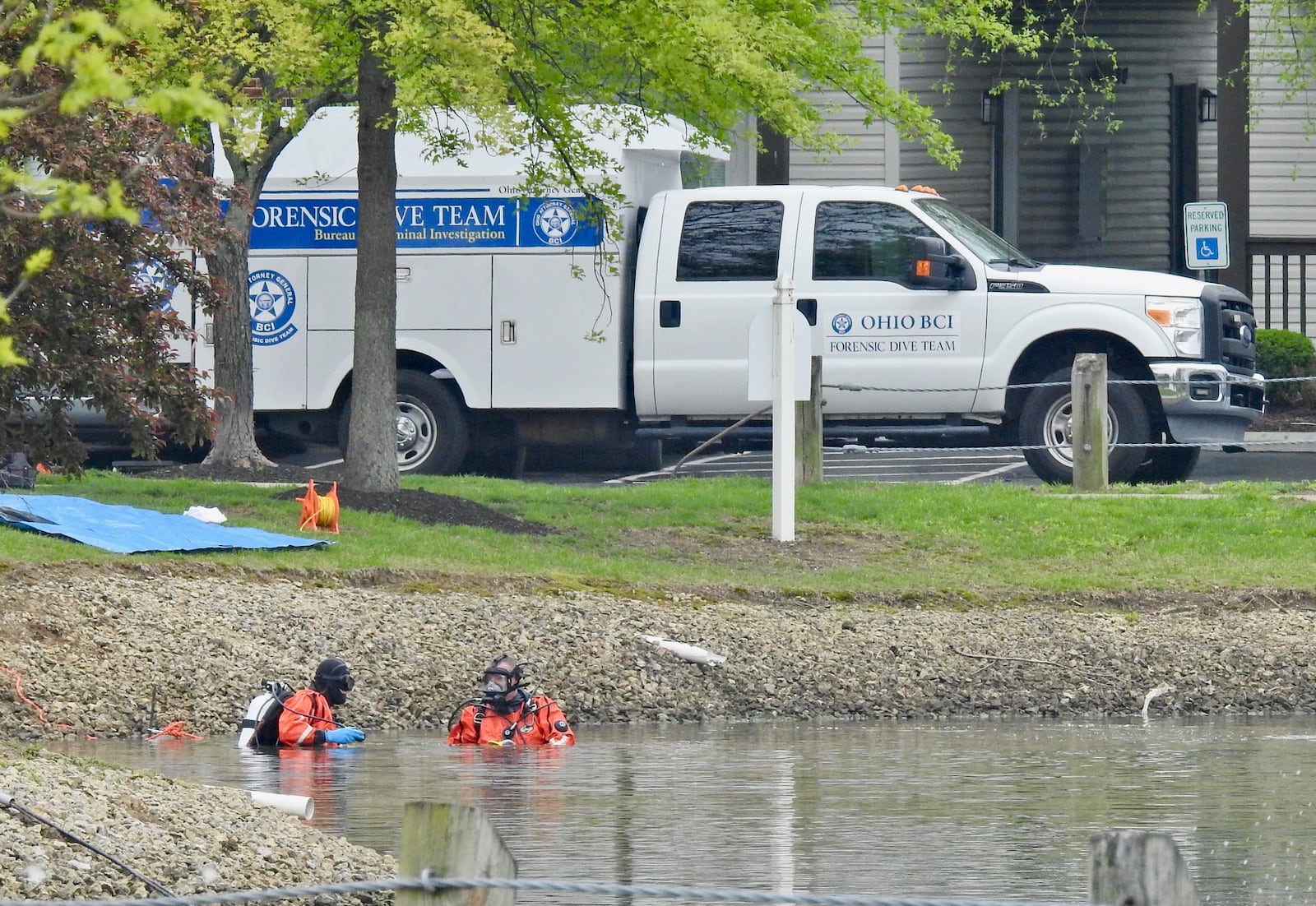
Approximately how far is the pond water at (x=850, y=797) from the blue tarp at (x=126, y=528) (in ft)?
9.33

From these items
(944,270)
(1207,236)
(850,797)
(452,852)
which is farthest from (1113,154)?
(452,852)

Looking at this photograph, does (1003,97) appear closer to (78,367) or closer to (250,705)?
(78,367)

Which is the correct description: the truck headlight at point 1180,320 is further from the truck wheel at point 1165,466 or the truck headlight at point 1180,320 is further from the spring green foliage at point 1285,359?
the spring green foliage at point 1285,359

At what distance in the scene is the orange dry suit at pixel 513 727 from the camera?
34.3 feet

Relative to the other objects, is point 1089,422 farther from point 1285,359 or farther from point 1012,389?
point 1285,359

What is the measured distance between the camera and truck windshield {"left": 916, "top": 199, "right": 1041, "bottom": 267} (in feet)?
58.5

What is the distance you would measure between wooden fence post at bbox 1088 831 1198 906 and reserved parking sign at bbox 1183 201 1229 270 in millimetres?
17152

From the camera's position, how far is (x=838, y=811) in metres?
8.45

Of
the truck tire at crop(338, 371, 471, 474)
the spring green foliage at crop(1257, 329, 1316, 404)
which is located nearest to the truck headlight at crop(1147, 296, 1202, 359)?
the truck tire at crop(338, 371, 471, 474)

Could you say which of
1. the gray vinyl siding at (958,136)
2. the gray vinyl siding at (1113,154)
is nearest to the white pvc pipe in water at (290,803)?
the gray vinyl siding at (958,136)

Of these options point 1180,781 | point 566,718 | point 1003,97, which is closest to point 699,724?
point 566,718

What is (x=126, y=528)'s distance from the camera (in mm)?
13539

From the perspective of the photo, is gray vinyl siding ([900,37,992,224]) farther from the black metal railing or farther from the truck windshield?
the truck windshield

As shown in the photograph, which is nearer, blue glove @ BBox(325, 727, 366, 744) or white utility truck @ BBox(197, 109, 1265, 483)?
blue glove @ BBox(325, 727, 366, 744)
